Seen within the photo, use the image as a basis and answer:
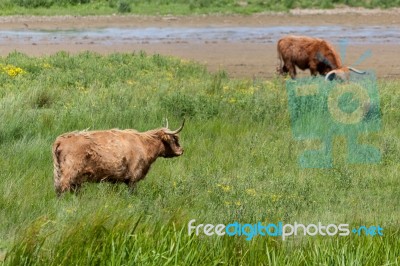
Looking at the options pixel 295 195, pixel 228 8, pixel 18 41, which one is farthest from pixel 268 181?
→ pixel 228 8

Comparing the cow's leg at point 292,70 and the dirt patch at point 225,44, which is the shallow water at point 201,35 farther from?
the cow's leg at point 292,70

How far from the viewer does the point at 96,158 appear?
9516 millimetres

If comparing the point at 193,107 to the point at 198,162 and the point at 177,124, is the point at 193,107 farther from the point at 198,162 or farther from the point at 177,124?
the point at 198,162

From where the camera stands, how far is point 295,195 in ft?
33.0

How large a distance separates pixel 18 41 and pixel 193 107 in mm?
16296

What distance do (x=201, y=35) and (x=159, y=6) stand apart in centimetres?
756

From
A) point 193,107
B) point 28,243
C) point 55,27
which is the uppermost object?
point 28,243

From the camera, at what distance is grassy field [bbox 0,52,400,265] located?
7.12 meters

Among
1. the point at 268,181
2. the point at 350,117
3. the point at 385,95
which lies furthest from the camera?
the point at 385,95

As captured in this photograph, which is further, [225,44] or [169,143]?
[225,44]

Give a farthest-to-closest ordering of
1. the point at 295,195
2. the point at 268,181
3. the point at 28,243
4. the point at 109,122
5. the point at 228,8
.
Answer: the point at 228,8 → the point at 109,122 → the point at 268,181 → the point at 295,195 → the point at 28,243

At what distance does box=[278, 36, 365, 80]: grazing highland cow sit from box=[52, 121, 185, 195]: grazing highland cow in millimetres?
10736

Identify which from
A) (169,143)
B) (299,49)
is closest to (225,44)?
(299,49)

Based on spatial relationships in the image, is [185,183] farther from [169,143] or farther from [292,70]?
[292,70]
